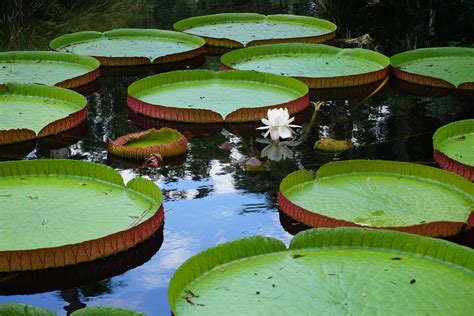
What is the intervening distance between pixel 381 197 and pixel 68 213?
1.19 m

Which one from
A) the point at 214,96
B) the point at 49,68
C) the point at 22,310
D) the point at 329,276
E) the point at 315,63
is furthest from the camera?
the point at 315,63

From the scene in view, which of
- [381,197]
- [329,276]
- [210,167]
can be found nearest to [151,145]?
[210,167]

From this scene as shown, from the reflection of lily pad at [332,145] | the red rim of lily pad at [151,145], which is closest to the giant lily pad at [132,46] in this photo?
the red rim of lily pad at [151,145]

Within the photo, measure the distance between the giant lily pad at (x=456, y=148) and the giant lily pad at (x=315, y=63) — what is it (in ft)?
4.32

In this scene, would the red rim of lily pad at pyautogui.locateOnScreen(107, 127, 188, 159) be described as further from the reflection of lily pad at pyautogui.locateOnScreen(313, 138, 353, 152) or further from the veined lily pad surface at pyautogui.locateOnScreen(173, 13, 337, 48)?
the veined lily pad surface at pyautogui.locateOnScreen(173, 13, 337, 48)

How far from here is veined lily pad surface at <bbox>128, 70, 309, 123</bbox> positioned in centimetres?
478

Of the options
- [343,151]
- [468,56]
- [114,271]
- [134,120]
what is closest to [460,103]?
[468,56]

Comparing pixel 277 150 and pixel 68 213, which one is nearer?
pixel 68 213

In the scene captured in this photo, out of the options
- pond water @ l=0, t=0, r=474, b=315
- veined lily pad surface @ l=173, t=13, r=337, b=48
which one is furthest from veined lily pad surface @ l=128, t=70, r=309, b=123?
veined lily pad surface @ l=173, t=13, r=337, b=48

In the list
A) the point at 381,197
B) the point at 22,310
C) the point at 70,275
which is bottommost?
the point at 70,275

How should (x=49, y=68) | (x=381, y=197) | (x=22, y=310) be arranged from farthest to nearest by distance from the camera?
(x=49, y=68) < (x=381, y=197) < (x=22, y=310)

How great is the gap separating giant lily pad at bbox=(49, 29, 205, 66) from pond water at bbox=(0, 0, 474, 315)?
25 centimetres

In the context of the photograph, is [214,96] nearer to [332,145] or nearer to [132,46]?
[332,145]

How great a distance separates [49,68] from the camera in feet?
19.0
